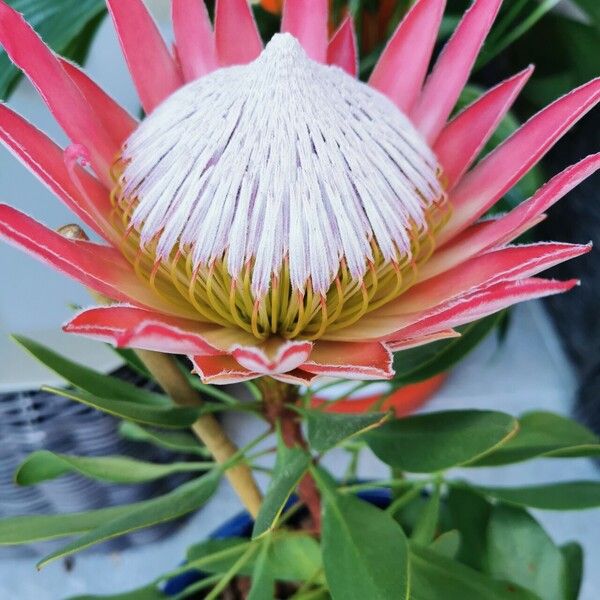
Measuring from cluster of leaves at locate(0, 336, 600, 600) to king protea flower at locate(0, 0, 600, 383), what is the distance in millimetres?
77

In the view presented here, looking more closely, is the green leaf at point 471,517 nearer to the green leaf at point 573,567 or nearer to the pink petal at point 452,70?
the green leaf at point 573,567

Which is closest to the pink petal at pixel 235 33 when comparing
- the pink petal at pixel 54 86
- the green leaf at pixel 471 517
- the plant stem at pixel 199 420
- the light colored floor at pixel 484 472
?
the pink petal at pixel 54 86

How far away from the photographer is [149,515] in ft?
1.71

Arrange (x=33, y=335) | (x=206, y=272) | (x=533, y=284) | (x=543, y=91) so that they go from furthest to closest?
(x=543, y=91) → (x=33, y=335) → (x=206, y=272) → (x=533, y=284)

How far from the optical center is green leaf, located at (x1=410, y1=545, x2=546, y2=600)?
568 millimetres

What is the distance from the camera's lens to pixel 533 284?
369mm

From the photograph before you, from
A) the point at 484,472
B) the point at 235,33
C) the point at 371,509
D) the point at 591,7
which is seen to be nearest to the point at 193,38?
the point at 235,33

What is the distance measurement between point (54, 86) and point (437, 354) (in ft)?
1.10

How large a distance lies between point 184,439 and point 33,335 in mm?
380

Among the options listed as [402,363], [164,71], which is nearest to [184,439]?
[402,363]

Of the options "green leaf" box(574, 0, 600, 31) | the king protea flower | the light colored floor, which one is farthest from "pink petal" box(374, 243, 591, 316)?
the light colored floor

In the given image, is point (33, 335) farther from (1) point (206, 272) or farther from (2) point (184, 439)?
(1) point (206, 272)

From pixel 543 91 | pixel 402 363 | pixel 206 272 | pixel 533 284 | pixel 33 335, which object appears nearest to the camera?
pixel 533 284

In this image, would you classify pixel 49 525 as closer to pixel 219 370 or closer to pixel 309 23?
pixel 219 370
